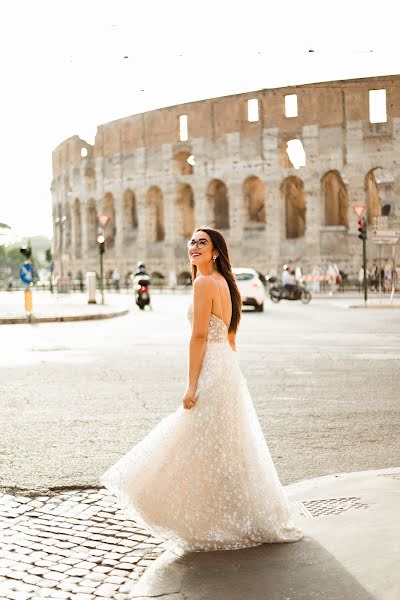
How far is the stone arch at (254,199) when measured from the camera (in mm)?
56750

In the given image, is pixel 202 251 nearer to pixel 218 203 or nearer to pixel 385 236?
pixel 385 236

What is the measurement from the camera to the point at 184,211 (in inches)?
2387

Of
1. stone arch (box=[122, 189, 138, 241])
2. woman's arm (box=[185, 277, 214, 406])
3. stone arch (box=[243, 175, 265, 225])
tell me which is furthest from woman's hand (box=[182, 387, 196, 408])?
stone arch (box=[122, 189, 138, 241])

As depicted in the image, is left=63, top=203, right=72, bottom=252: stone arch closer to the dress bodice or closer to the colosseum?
the colosseum

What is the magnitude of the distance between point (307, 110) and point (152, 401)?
46.0 meters

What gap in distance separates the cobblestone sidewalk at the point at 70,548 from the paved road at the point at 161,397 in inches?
15.8

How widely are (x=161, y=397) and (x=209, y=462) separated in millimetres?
4875

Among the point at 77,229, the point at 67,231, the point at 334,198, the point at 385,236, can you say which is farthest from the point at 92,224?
the point at 385,236

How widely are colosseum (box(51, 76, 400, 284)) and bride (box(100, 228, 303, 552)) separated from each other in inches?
1875

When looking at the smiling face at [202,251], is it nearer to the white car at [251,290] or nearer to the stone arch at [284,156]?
the white car at [251,290]

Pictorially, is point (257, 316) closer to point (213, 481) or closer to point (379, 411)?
point (379, 411)

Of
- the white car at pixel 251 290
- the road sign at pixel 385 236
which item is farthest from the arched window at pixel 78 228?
the white car at pixel 251 290

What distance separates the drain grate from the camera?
14.3 ft

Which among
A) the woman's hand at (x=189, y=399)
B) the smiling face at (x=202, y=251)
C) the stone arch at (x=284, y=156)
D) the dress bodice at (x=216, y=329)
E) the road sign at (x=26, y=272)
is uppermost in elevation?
the stone arch at (x=284, y=156)
